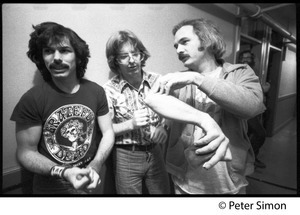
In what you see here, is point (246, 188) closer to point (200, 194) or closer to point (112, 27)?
point (200, 194)

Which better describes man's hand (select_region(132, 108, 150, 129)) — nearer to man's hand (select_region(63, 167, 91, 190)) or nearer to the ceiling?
man's hand (select_region(63, 167, 91, 190))

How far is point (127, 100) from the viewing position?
1.91 feet

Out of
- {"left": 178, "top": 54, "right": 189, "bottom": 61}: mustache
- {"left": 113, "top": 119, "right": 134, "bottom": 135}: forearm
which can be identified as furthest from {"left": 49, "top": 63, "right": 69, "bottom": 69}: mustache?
{"left": 178, "top": 54, "right": 189, "bottom": 61}: mustache

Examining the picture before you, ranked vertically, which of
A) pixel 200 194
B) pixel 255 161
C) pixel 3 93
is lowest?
pixel 200 194

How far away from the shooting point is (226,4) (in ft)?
2.08

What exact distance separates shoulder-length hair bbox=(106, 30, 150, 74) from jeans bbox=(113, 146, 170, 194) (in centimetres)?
31

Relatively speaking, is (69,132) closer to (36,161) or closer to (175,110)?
(36,161)

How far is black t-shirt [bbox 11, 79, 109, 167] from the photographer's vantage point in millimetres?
518

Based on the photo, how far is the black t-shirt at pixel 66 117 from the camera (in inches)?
20.4

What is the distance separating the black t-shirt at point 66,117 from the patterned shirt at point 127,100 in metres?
0.03

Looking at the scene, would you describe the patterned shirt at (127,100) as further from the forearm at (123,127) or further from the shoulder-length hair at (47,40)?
the shoulder-length hair at (47,40)

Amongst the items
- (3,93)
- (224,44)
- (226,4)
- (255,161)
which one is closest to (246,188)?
(255,161)

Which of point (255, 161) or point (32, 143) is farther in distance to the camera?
point (255, 161)
